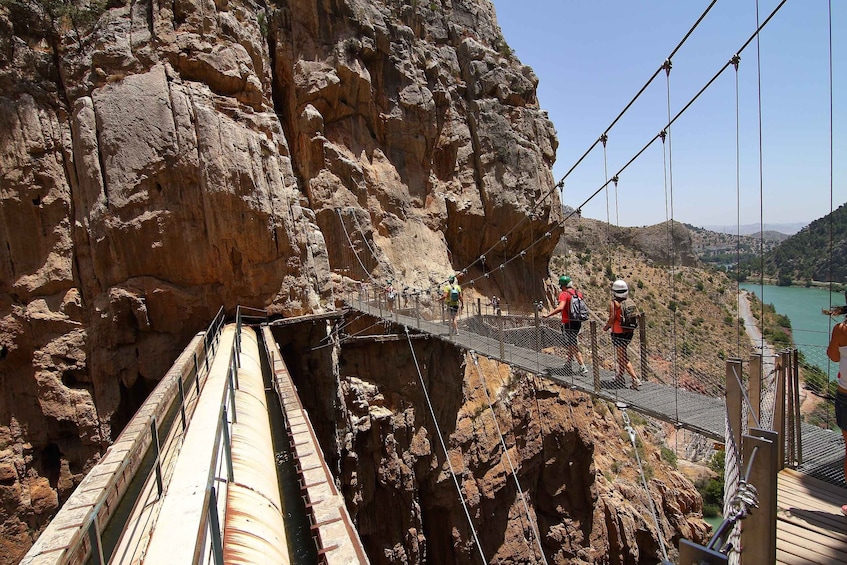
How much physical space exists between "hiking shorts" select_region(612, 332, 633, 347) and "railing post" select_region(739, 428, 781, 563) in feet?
8.83

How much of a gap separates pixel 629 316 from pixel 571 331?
0.80 meters

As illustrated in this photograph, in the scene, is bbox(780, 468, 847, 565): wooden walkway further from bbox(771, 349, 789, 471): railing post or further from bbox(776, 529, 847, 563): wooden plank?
bbox(771, 349, 789, 471): railing post

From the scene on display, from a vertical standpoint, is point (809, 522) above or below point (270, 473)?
below

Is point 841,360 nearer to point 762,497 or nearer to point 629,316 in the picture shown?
point 762,497

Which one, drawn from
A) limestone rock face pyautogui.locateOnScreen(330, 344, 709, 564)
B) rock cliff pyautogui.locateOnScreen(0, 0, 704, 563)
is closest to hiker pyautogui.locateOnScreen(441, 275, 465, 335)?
limestone rock face pyautogui.locateOnScreen(330, 344, 709, 564)

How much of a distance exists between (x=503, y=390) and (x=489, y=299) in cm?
332

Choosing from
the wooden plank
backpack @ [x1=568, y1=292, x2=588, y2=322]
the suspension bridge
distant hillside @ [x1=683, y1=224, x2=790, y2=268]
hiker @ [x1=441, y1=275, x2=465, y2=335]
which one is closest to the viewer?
the suspension bridge

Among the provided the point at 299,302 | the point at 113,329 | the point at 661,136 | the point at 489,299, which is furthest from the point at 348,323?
the point at 661,136

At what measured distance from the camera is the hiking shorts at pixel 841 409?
3.12 metres

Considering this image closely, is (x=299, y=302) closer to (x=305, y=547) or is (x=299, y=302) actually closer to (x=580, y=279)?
(x=305, y=547)

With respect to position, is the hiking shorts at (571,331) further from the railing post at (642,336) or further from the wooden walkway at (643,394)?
the railing post at (642,336)

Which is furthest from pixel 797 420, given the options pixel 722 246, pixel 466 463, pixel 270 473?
pixel 722 246

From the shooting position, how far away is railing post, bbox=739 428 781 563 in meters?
2.22

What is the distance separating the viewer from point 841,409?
3.16 m
